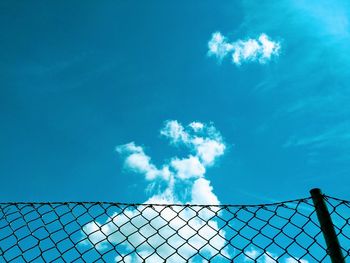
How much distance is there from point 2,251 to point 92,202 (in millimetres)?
700

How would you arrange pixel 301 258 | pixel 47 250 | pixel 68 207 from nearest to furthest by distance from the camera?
pixel 301 258
pixel 47 250
pixel 68 207

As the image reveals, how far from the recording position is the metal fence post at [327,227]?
209 centimetres

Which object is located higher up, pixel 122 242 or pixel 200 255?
pixel 200 255

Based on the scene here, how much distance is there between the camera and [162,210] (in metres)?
2.61

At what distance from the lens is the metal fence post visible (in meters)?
2.09

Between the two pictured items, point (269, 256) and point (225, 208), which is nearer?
point (269, 256)

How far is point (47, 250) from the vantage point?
2.54m

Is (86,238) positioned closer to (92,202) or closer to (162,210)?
(92,202)

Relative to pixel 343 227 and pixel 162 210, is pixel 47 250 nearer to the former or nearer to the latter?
pixel 162 210

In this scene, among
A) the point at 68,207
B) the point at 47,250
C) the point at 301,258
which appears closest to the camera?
the point at 301,258

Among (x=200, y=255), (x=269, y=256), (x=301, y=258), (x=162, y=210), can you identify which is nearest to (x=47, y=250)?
(x=162, y=210)

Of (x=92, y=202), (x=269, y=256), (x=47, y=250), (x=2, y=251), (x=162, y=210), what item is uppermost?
(x=269, y=256)

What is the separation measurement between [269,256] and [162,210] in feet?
2.58

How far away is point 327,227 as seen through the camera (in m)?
2.20
